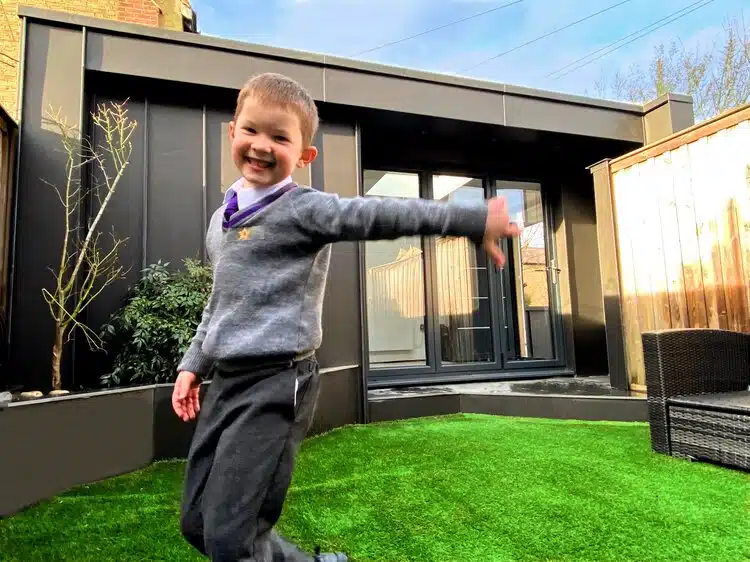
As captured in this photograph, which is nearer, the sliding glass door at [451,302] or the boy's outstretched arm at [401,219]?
the boy's outstretched arm at [401,219]

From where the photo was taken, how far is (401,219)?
0.91 m

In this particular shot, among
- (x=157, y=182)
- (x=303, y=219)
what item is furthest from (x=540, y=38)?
(x=303, y=219)

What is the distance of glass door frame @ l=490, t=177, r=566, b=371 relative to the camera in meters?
5.29

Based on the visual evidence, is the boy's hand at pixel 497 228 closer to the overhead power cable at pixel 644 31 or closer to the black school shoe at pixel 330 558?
the black school shoe at pixel 330 558

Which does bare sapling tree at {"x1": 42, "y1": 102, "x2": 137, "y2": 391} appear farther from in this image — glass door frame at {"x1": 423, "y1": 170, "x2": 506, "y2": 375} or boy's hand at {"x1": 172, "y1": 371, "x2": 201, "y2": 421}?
glass door frame at {"x1": 423, "y1": 170, "x2": 506, "y2": 375}

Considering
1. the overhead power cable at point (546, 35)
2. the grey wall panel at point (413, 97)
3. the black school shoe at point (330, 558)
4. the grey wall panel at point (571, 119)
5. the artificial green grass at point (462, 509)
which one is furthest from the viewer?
the overhead power cable at point (546, 35)

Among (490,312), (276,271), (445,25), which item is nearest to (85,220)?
(276,271)

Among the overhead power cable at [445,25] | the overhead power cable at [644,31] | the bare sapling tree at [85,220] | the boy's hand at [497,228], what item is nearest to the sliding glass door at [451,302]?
the bare sapling tree at [85,220]

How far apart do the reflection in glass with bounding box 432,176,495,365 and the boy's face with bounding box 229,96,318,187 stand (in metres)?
4.08

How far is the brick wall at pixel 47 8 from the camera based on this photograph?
513 cm

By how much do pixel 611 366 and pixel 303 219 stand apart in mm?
3835

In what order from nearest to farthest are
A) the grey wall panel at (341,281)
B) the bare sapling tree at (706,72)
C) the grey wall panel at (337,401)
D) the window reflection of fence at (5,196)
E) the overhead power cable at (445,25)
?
the window reflection of fence at (5,196), the grey wall panel at (337,401), the grey wall panel at (341,281), the bare sapling tree at (706,72), the overhead power cable at (445,25)

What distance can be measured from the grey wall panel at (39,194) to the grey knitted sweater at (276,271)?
2507 millimetres

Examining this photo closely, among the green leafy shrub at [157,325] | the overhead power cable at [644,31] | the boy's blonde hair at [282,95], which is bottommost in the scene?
the green leafy shrub at [157,325]
